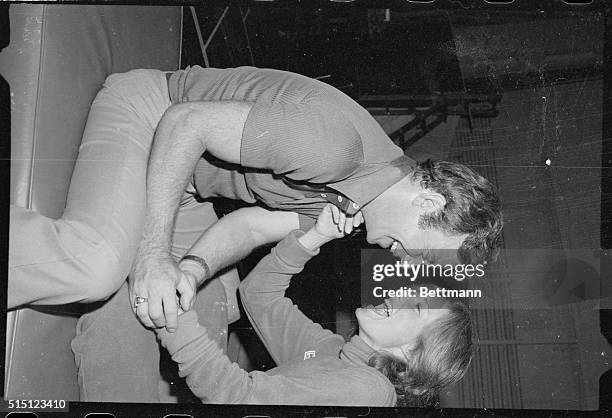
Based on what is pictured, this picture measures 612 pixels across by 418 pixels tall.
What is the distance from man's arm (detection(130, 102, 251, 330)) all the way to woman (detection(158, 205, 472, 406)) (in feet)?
0.23

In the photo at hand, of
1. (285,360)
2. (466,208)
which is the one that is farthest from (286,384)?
(466,208)

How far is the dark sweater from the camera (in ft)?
4.40

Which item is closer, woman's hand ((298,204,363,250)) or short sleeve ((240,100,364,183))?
short sleeve ((240,100,364,183))

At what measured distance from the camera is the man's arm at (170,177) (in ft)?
4.08

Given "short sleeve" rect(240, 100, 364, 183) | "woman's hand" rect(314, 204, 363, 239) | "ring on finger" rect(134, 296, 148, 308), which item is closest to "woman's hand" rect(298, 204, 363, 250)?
"woman's hand" rect(314, 204, 363, 239)

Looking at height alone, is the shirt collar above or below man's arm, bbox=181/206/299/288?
above

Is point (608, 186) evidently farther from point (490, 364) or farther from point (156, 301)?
point (156, 301)

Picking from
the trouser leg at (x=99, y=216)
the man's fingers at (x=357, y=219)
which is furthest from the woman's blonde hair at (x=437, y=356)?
the trouser leg at (x=99, y=216)

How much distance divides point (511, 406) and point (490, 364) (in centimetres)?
10

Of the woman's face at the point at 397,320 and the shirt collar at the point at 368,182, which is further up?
the shirt collar at the point at 368,182

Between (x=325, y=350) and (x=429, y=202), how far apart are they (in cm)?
36

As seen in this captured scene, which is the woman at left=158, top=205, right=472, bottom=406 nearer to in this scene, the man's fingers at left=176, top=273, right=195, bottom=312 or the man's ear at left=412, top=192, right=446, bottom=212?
the man's fingers at left=176, top=273, right=195, bottom=312

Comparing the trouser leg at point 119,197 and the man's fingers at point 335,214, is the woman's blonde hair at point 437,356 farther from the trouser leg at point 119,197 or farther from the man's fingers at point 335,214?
the trouser leg at point 119,197

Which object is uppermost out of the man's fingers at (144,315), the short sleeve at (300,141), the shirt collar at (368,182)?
the short sleeve at (300,141)
